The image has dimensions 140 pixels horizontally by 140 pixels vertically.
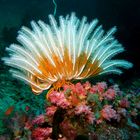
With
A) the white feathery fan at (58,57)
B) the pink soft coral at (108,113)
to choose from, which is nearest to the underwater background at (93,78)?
the pink soft coral at (108,113)

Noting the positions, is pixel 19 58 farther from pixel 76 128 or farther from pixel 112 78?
pixel 112 78

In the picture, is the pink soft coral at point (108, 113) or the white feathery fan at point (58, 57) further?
the white feathery fan at point (58, 57)

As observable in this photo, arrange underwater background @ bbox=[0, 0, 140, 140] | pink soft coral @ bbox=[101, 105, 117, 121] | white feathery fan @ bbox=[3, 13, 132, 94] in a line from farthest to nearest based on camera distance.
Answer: underwater background @ bbox=[0, 0, 140, 140] < white feathery fan @ bbox=[3, 13, 132, 94] < pink soft coral @ bbox=[101, 105, 117, 121]

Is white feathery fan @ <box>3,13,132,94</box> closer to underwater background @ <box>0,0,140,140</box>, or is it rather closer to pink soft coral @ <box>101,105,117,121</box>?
underwater background @ <box>0,0,140,140</box>

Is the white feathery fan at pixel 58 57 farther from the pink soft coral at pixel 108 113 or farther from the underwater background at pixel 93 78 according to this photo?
A: the pink soft coral at pixel 108 113

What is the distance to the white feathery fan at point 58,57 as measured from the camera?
15.3 ft

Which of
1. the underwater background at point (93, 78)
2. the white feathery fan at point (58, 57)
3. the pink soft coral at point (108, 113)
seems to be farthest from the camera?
the underwater background at point (93, 78)

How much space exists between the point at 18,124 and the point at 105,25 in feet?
25.6

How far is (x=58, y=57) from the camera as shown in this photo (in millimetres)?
4703

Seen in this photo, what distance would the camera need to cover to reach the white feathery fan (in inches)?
184

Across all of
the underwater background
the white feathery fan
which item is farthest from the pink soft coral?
the white feathery fan

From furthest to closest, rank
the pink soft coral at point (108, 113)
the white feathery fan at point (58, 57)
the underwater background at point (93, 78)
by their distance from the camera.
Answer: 1. the underwater background at point (93, 78)
2. the white feathery fan at point (58, 57)
3. the pink soft coral at point (108, 113)

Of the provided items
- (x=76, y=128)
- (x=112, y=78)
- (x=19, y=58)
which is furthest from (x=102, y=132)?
(x=112, y=78)

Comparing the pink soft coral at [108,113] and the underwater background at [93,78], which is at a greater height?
the underwater background at [93,78]
